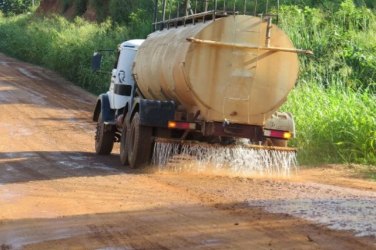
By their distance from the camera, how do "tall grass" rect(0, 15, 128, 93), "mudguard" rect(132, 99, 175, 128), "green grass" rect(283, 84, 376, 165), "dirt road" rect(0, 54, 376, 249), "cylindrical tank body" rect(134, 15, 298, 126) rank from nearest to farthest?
"dirt road" rect(0, 54, 376, 249) → "cylindrical tank body" rect(134, 15, 298, 126) → "mudguard" rect(132, 99, 175, 128) → "green grass" rect(283, 84, 376, 165) → "tall grass" rect(0, 15, 128, 93)

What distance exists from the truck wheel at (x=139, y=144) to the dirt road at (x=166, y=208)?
0.24m

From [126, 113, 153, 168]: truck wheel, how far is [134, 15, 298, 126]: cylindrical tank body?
2.77 ft

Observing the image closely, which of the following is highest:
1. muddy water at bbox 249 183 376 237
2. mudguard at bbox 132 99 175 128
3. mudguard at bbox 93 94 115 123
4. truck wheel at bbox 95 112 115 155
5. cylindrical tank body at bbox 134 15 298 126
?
cylindrical tank body at bbox 134 15 298 126

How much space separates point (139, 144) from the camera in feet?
43.4

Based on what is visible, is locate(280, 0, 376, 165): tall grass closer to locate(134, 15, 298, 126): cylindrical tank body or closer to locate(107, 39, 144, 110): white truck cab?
locate(134, 15, 298, 126): cylindrical tank body

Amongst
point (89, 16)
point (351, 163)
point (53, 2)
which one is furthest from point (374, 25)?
point (53, 2)

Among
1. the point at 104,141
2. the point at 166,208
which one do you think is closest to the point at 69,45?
the point at 104,141

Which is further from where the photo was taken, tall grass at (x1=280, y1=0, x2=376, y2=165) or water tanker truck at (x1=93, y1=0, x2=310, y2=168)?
tall grass at (x1=280, y1=0, x2=376, y2=165)

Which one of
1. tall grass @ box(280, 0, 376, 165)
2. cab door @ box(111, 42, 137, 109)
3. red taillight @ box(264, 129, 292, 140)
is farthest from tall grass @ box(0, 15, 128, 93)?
red taillight @ box(264, 129, 292, 140)

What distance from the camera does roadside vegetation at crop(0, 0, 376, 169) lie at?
1560cm

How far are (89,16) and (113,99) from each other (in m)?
32.3

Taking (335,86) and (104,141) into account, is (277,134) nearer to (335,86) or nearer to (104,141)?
(104,141)

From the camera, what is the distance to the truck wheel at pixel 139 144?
1322 cm

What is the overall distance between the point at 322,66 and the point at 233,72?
894 cm
